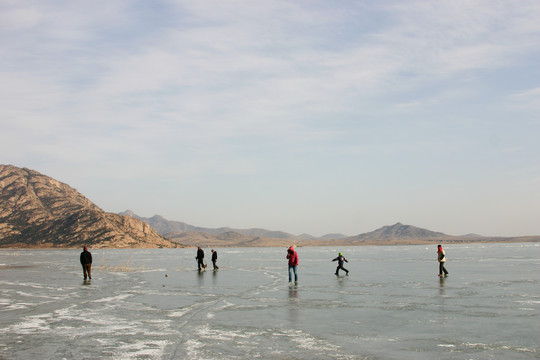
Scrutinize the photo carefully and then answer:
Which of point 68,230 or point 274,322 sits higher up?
point 68,230

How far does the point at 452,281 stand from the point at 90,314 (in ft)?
59.0

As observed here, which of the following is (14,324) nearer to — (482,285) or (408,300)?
(408,300)

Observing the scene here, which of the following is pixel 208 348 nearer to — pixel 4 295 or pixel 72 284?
pixel 4 295

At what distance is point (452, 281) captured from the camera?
2491 cm

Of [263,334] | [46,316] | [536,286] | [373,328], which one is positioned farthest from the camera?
[536,286]

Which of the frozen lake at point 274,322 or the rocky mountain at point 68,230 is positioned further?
the rocky mountain at point 68,230

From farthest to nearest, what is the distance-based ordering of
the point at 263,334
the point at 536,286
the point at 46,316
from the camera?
the point at 536,286
the point at 46,316
the point at 263,334

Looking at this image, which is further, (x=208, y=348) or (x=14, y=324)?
(x=14, y=324)

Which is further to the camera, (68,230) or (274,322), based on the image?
(68,230)

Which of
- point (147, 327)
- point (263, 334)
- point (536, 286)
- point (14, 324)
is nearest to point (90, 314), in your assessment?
point (14, 324)

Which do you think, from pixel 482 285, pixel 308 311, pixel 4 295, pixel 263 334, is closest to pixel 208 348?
pixel 263 334

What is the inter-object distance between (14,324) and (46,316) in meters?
1.43

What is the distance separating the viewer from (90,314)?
15039mm

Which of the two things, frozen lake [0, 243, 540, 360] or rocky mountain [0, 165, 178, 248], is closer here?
frozen lake [0, 243, 540, 360]
